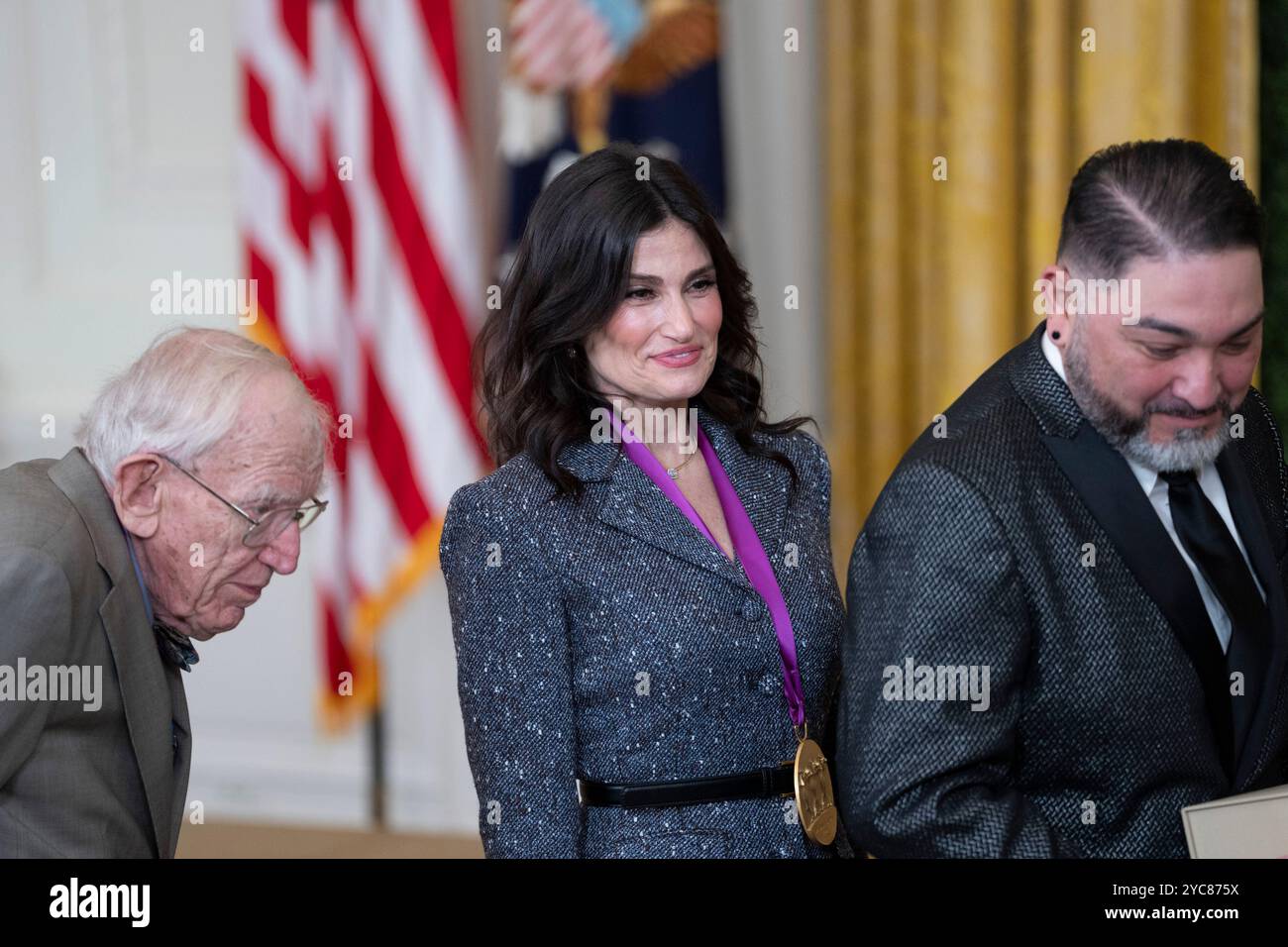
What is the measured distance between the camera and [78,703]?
6.20 ft

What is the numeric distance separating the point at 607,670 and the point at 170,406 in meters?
0.73

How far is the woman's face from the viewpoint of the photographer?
2398mm

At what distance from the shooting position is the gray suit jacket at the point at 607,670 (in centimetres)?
221

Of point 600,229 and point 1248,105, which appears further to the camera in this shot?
point 1248,105

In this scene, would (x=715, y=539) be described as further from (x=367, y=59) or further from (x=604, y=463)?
(x=367, y=59)

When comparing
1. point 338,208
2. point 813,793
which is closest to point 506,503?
point 813,793

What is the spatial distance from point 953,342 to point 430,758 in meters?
2.25

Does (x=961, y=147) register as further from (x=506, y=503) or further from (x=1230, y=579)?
(x=1230, y=579)

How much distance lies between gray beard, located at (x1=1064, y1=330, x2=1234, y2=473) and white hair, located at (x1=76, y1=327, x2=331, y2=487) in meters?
1.11

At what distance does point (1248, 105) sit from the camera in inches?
158

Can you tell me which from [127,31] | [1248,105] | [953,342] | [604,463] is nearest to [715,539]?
[604,463]

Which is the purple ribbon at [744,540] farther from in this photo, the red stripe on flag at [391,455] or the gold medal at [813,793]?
the red stripe on flag at [391,455]

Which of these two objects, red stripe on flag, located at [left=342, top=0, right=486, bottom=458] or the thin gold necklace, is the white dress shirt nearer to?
the thin gold necklace
